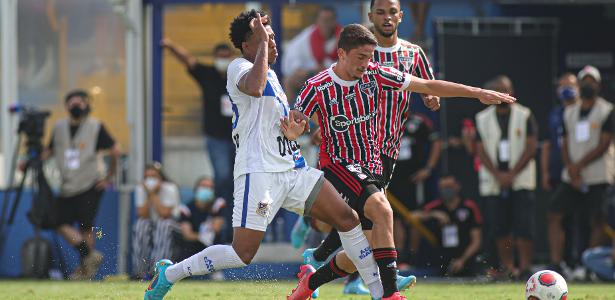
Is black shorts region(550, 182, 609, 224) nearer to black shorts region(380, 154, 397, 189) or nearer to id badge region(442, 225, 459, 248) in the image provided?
id badge region(442, 225, 459, 248)

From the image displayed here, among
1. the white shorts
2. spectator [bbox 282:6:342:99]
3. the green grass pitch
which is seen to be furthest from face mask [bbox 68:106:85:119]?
the white shorts

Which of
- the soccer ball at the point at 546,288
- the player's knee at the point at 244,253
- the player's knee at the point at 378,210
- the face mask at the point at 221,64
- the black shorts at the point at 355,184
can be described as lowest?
the soccer ball at the point at 546,288

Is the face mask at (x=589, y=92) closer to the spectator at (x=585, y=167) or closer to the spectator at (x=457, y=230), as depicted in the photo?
the spectator at (x=585, y=167)

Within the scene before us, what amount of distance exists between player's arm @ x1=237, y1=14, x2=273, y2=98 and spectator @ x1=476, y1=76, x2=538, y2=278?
614cm

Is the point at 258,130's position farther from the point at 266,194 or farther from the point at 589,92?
the point at 589,92

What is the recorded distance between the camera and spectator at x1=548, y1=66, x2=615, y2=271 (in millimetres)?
13055

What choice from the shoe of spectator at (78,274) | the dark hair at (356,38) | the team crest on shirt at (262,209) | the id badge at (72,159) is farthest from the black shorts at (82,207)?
the team crest on shirt at (262,209)

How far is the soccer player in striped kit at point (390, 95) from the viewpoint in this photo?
28.3 feet

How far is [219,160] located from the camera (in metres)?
13.8

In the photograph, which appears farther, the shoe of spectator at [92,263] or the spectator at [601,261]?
the shoe of spectator at [92,263]

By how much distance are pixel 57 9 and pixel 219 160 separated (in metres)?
2.93

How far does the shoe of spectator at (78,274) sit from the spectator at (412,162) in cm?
338

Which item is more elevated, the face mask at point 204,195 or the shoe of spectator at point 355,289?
the face mask at point 204,195

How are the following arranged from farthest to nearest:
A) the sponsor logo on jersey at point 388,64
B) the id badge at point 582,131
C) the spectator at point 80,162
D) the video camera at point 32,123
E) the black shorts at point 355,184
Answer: the spectator at point 80,162
the video camera at point 32,123
the id badge at point 582,131
the sponsor logo on jersey at point 388,64
the black shorts at point 355,184
